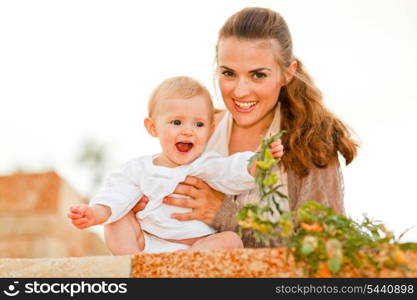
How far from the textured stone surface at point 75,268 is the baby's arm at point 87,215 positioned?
735 millimetres

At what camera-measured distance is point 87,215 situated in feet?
10.5

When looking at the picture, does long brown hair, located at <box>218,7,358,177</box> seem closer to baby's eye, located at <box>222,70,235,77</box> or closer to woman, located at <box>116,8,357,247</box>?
woman, located at <box>116,8,357,247</box>

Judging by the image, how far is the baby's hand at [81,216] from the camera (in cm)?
315

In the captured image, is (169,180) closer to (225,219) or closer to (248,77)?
(225,219)

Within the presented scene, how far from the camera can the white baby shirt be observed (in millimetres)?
3355

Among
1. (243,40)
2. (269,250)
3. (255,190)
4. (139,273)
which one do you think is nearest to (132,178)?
(255,190)

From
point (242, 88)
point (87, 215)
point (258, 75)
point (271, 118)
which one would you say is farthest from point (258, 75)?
point (87, 215)

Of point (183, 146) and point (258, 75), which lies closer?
point (183, 146)

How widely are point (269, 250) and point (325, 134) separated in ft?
5.77

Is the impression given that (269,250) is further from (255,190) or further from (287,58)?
(287,58)

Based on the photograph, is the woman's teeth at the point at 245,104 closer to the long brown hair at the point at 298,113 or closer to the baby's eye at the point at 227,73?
the baby's eye at the point at 227,73

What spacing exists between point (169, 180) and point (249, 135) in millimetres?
787

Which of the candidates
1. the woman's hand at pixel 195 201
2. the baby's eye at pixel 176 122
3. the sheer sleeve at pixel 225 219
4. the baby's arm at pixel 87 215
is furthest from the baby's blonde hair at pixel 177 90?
the baby's arm at pixel 87 215

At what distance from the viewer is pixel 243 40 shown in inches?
143
